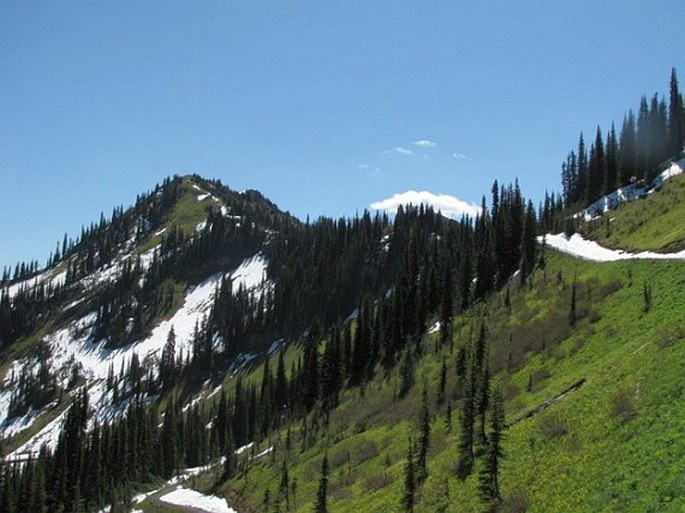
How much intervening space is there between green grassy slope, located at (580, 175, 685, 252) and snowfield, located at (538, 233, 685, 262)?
114 centimetres

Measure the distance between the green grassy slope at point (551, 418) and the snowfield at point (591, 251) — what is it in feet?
7.80

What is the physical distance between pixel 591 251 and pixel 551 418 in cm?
6532

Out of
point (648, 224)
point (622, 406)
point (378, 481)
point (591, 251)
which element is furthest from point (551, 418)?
point (648, 224)

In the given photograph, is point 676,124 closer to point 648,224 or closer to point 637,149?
point 637,149

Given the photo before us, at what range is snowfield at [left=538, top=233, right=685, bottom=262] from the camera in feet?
220

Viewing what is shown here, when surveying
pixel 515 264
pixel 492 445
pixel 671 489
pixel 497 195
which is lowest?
pixel 671 489

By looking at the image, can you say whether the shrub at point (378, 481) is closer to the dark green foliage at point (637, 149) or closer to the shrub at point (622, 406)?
the shrub at point (622, 406)

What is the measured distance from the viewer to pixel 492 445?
97.6 feet

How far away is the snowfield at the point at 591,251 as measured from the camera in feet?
220

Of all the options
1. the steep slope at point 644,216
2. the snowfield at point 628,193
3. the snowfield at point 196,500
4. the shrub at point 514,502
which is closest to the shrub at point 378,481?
the shrub at point 514,502

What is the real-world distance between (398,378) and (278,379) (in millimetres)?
46848

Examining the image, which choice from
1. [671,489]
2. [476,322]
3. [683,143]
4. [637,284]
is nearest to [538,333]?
[637,284]

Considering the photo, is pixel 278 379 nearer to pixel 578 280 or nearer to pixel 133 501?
pixel 133 501

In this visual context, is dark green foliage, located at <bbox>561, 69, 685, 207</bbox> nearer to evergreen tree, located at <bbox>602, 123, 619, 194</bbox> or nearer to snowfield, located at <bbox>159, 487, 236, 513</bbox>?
evergreen tree, located at <bbox>602, 123, 619, 194</bbox>
